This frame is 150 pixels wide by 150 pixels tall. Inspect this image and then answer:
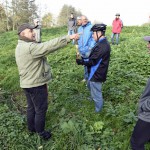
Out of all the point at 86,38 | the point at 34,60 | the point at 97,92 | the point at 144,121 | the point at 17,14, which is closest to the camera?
the point at 144,121

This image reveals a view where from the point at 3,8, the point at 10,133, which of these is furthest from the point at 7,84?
the point at 3,8

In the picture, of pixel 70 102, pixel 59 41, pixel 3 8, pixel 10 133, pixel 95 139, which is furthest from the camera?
pixel 3 8

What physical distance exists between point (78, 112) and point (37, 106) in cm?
137

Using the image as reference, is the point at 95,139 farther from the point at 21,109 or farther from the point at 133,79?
the point at 133,79

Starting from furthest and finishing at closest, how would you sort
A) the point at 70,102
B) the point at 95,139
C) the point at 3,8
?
the point at 3,8, the point at 70,102, the point at 95,139

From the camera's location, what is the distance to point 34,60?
4.22 m

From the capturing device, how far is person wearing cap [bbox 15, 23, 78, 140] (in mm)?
3922

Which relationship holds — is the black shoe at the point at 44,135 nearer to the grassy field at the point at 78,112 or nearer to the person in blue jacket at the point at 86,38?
the grassy field at the point at 78,112

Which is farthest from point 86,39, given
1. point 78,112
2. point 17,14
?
point 17,14

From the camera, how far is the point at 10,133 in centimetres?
497

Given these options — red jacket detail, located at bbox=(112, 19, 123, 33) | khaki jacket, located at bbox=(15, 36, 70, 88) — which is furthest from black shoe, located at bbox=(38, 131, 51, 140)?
red jacket detail, located at bbox=(112, 19, 123, 33)

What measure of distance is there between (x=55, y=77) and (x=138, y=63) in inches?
115

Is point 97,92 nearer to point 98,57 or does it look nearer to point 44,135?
point 98,57

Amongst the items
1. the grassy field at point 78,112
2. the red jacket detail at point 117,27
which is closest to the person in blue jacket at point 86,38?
the grassy field at point 78,112
